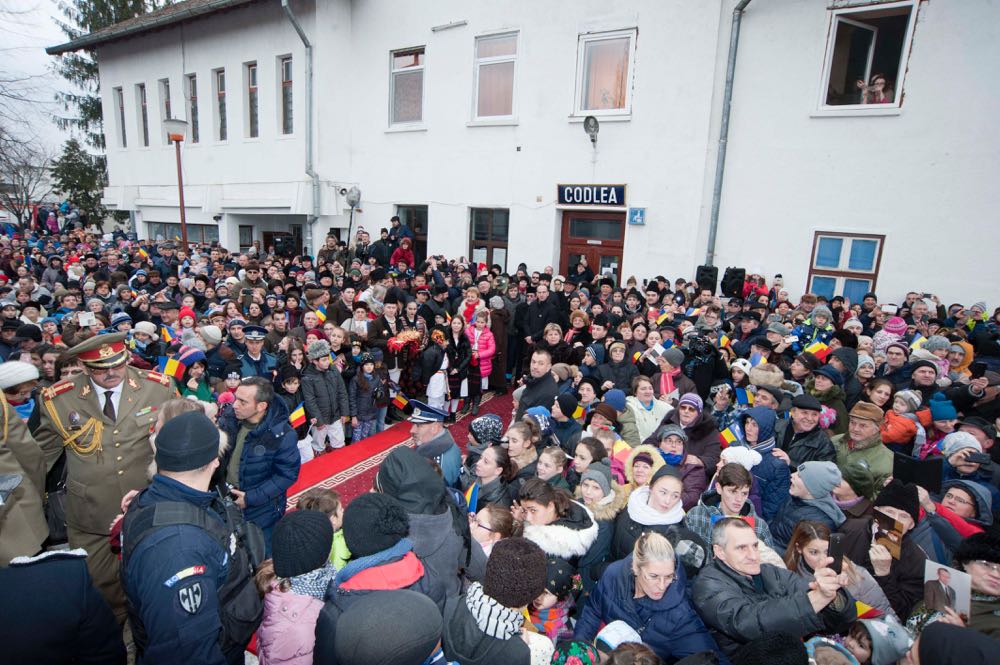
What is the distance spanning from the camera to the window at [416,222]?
14641 mm

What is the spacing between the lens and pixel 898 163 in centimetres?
912

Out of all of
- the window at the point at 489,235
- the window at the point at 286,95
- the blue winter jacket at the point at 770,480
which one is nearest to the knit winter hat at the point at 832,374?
the blue winter jacket at the point at 770,480

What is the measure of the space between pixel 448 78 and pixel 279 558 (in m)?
13.5

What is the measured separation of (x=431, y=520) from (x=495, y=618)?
2.29 feet

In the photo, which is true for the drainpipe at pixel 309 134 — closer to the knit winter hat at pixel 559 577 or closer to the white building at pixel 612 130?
the white building at pixel 612 130

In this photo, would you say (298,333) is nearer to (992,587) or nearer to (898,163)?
(992,587)

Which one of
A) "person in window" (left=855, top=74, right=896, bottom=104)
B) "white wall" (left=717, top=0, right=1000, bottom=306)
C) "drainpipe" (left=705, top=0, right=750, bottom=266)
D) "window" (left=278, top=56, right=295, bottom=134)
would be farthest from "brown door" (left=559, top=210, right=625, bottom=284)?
"window" (left=278, top=56, right=295, bottom=134)

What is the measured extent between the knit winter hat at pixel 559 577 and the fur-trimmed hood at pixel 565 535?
0.15ft

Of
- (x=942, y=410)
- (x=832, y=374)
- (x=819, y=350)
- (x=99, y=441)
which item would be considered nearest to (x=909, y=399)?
(x=942, y=410)

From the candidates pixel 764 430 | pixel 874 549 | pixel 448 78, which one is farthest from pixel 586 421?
pixel 448 78

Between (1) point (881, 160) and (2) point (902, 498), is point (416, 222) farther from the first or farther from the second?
(2) point (902, 498)

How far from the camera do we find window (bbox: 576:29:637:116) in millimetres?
11289

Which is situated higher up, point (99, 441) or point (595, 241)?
point (595, 241)

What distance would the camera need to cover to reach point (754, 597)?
250 cm
